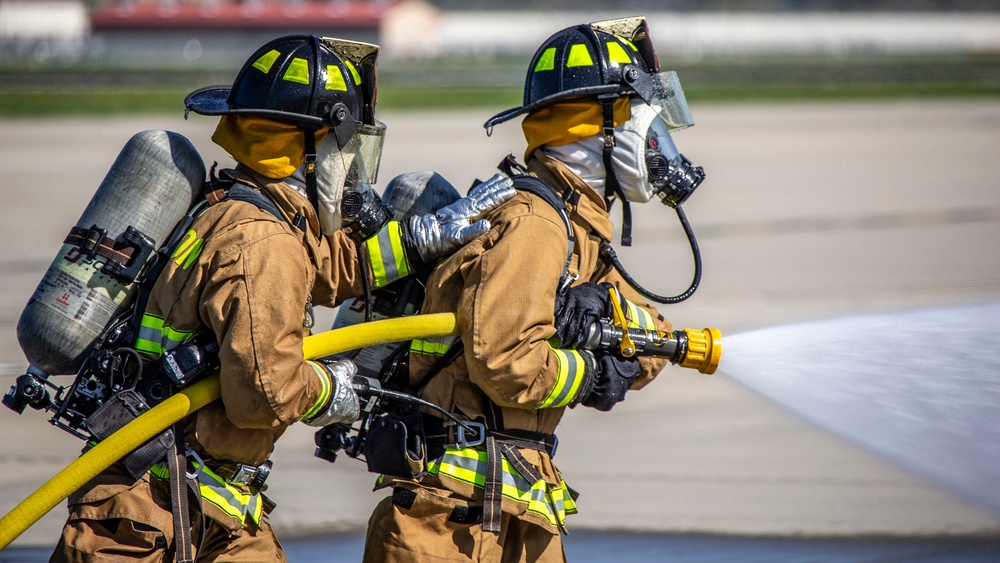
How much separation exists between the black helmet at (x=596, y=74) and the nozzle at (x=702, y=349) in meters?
0.69

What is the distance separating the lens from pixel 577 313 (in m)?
2.80

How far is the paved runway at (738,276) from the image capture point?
465cm

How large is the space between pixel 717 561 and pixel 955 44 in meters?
42.2

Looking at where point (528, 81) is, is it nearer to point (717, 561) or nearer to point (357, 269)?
point (357, 269)

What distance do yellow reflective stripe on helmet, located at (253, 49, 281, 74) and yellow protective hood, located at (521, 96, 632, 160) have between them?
2.56ft

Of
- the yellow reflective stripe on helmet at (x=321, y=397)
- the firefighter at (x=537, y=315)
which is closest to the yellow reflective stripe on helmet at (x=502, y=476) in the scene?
the firefighter at (x=537, y=315)

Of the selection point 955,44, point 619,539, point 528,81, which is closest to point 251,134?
point 528,81

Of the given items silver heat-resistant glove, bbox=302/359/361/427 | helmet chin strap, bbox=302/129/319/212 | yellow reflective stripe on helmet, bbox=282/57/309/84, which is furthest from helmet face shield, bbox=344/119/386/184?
silver heat-resistant glove, bbox=302/359/361/427

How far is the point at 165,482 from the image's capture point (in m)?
2.61

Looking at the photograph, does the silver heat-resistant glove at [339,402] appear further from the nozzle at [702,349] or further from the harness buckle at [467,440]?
the nozzle at [702,349]

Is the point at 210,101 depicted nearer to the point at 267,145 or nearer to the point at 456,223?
the point at 267,145

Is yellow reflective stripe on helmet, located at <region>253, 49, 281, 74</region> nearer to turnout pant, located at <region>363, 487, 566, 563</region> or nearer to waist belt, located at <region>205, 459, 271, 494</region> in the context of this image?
waist belt, located at <region>205, 459, 271, 494</region>

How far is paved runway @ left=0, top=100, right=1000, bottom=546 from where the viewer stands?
4648 millimetres

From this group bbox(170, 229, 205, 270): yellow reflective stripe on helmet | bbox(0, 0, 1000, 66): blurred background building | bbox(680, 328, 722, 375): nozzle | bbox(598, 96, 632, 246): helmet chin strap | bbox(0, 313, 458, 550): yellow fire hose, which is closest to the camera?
bbox(0, 313, 458, 550): yellow fire hose
